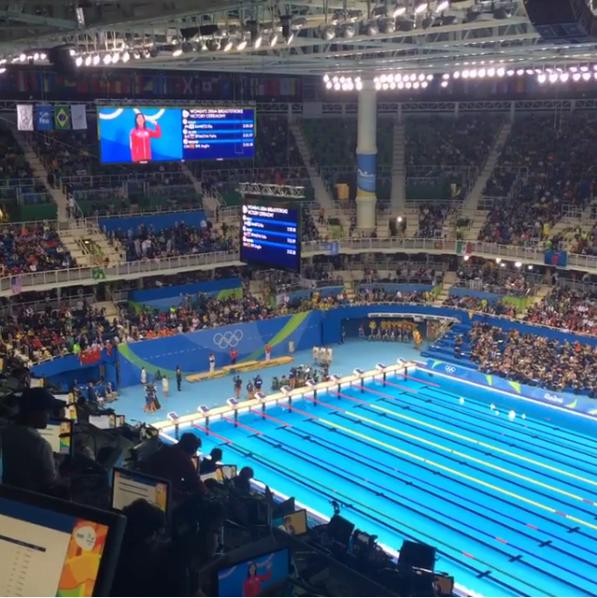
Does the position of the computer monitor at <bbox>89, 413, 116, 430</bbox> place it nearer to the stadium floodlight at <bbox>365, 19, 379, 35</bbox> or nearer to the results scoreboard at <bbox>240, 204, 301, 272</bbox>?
the stadium floodlight at <bbox>365, 19, 379, 35</bbox>

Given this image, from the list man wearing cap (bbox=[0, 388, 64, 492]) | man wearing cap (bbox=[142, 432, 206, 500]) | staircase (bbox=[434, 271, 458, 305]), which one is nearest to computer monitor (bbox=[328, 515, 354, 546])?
man wearing cap (bbox=[142, 432, 206, 500])

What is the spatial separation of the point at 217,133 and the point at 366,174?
8.11 metres

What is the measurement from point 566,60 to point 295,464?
1680 cm

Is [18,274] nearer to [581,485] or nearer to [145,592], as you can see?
[581,485]

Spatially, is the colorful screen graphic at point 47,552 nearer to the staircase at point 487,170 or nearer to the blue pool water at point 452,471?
the blue pool water at point 452,471

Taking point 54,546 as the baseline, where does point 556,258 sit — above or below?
below

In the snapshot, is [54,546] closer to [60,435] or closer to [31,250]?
[60,435]

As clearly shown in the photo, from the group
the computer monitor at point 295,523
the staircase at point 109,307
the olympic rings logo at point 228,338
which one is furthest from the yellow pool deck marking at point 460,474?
the computer monitor at point 295,523

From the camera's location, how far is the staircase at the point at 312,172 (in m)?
39.1

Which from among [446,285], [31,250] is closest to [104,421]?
[31,250]

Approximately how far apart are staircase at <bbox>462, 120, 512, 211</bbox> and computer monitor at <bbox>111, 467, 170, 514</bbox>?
3378 centimetres

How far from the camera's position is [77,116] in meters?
31.2

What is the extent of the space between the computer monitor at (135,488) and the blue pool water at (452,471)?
11.6 meters

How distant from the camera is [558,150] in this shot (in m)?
37.5
